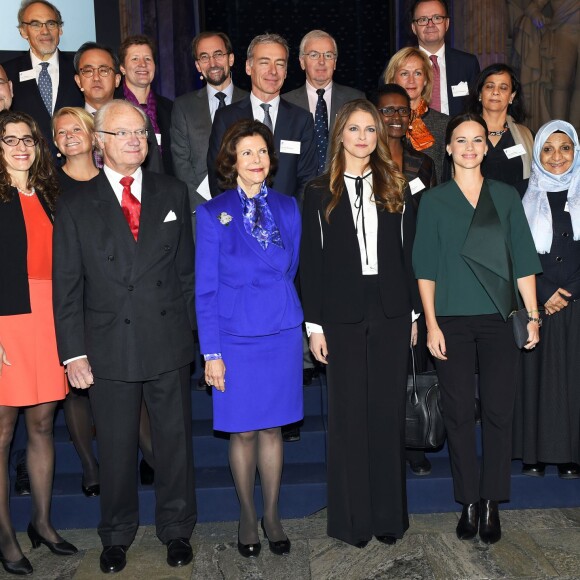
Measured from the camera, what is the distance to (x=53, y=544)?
3670mm

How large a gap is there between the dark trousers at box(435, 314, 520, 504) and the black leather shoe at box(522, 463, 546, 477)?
19.8 inches

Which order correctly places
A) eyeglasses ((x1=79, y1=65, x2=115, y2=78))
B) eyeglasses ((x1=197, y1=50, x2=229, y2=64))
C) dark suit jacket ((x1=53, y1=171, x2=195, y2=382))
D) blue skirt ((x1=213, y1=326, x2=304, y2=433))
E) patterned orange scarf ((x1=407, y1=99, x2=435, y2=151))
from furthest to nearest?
eyeglasses ((x1=197, y1=50, x2=229, y2=64))
eyeglasses ((x1=79, y1=65, x2=115, y2=78))
patterned orange scarf ((x1=407, y1=99, x2=435, y2=151))
blue skirt ((x1=213, y1=326, x2=304, y2=433))
dark suit jacket ((x1=53, y1=171, x2=195, y2=382))

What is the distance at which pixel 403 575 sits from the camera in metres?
3.39

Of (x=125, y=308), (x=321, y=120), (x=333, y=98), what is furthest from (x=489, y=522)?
(x=333, y=98)

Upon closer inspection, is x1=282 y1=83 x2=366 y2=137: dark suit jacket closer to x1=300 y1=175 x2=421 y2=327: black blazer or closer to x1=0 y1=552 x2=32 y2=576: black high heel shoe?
x1=300 y1=175 x2=421 y2=327: black blazer

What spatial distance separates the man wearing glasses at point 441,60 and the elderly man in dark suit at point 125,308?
200 cm

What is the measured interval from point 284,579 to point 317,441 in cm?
103

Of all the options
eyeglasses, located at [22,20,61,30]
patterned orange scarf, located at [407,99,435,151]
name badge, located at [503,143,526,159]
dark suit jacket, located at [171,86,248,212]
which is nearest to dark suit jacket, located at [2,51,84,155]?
eyeglasses, located at [22,20,61,30]

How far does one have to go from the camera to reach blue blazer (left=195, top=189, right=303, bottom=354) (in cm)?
340

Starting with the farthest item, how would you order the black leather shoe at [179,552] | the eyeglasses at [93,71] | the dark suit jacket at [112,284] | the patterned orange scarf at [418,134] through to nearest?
1. the eyeglasses at [93,71]
2. the patterned orange scarf at [418,134]
3. the black leather shoe at [179,552]
4. the dark suit jacket at [112,284]

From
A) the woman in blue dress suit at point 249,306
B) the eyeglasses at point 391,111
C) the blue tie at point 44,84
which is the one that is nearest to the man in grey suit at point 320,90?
the eyeglasses at point 391,111

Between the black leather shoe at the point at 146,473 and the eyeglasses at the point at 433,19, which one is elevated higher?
the eyeglasses at the point at 433,19

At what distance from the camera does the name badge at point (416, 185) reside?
3.93 m

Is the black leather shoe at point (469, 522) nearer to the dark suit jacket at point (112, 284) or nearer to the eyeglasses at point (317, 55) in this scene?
the dark suit jacket at point (112, 284)
